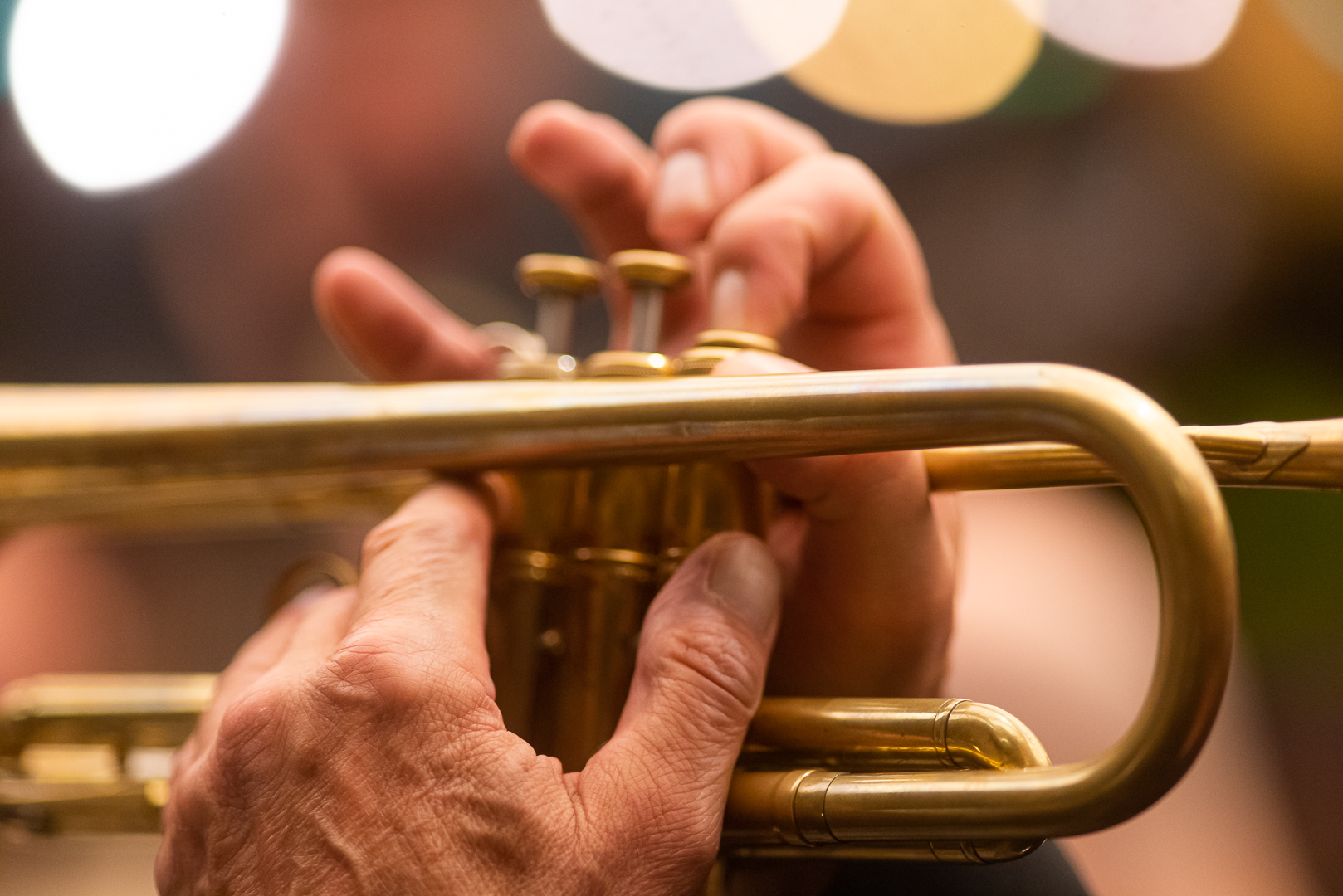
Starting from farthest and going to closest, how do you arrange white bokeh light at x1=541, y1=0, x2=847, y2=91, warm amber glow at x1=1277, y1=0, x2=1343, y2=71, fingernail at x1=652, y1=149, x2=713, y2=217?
1. warm amber glow at x1=1277, y1=0, x2=1343, y2=71
2. white bokeh light at x1=541, y1=0, x2=847, y2=91
3. fingernail at x1=652, y1=149, x2=713, y2=217

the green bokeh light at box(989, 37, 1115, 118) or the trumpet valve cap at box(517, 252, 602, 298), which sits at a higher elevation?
the green bokeh light at box(989, 37, 1115, 118)

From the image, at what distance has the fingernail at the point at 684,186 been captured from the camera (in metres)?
0.68

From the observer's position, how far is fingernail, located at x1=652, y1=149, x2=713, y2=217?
2.22 feet

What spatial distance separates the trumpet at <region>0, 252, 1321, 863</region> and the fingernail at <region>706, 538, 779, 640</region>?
0.05 m

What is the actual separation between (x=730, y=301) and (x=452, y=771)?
34 cm

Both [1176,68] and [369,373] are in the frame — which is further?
[1176,68]

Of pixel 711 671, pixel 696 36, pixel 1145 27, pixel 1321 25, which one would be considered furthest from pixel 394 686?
pixel 1321 25

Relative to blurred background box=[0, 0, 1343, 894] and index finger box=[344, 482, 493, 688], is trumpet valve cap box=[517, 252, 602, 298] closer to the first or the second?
index finger box=[344, 482, 493, 688]

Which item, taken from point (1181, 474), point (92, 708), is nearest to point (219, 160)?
point (92, 708)

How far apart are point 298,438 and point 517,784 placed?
0.20 metres

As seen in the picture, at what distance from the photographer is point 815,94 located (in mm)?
1569

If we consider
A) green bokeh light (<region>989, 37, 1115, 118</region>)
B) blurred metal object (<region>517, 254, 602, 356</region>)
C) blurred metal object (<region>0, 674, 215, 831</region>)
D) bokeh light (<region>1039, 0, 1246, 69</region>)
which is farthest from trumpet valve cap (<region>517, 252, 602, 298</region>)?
green bokeh light (<region>989, 37, 1115, 118</region>)

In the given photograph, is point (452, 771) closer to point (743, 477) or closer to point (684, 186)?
point (743, 477)

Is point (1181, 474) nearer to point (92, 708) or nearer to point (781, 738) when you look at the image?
point (781, 738)
